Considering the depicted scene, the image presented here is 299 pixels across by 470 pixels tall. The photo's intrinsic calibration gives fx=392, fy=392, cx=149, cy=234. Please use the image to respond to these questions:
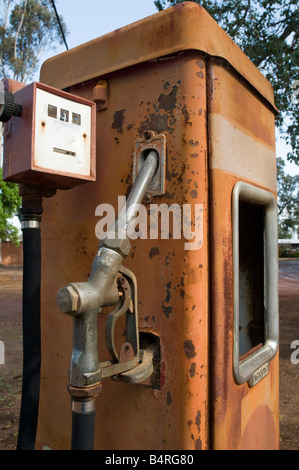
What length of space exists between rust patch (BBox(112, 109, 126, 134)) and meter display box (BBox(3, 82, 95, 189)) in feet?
0.29

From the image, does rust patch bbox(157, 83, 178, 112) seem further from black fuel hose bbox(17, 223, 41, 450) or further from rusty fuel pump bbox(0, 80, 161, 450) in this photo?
black fuel hose bbox(17, 223, 41, 450)

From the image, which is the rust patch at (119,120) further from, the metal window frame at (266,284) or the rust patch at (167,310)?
the rust patch at (167,310)

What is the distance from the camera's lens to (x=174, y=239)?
1303 millimetres

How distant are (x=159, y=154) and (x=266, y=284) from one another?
87 cm

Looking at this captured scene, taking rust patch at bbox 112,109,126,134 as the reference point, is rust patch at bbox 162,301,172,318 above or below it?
below

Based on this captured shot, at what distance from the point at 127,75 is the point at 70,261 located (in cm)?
75

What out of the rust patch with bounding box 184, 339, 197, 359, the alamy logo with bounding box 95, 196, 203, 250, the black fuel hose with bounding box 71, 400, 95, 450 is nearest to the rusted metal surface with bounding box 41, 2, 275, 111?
the alamy logo with bounding box 95, 196, 203, 250

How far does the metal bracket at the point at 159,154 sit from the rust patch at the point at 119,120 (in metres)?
0.12

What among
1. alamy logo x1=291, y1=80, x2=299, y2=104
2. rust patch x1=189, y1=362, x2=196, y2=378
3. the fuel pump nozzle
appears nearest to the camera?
the fuel pump nozzle

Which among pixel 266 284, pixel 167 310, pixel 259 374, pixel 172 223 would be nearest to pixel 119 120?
pixel 172 223

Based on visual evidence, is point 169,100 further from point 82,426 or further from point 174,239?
point 82,426

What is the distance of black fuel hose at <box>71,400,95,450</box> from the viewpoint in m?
1.07

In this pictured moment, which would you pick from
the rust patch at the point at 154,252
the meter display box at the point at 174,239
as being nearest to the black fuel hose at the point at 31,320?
the meter display box at the point at 174,239
